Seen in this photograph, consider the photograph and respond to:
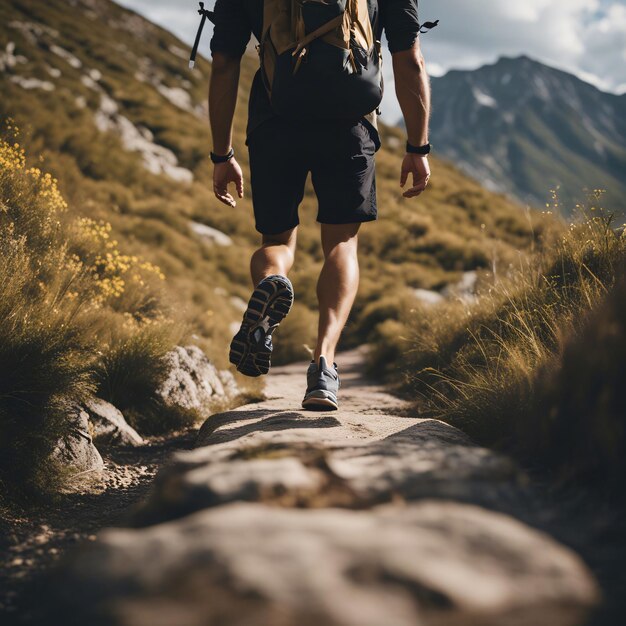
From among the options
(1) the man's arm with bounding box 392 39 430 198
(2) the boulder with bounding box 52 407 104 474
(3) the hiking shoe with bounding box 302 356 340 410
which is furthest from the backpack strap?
(2) the boulder with bounding box 52 407 104 474

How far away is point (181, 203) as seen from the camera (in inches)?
509

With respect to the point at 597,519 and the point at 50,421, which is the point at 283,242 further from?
the point at 597,519

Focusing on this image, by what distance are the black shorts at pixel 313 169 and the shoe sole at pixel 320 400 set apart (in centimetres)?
78

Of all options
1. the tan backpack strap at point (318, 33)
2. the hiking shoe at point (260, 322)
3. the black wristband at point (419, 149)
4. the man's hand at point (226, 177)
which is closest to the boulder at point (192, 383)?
the man's hand at point (226, 177)

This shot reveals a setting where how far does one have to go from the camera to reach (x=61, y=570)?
1128 mm

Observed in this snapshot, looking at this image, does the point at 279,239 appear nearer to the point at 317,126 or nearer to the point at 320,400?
the point at 317,126

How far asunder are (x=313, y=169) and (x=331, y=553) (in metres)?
2.01

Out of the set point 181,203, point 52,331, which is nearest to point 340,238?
point 52,331

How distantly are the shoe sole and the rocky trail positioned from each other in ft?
3.24

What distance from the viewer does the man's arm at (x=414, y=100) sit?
276 centimetres

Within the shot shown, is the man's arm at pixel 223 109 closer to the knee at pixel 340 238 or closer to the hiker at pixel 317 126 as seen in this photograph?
the hiker at pixel 317 126

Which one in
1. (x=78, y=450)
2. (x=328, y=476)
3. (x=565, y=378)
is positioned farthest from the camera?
(x=78, y=450)

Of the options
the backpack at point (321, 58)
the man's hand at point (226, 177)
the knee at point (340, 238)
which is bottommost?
the knee at point (340, 238)

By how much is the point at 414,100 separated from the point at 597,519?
206cm
